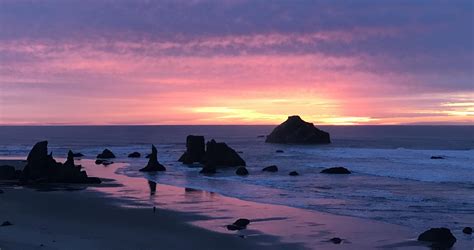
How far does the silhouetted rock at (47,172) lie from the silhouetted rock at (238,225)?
21.7 metres

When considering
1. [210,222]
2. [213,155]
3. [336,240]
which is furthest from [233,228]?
[213,155]

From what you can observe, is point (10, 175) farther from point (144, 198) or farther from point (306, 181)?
point (306, 181)

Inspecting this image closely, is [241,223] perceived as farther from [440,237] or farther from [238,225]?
[440,237]

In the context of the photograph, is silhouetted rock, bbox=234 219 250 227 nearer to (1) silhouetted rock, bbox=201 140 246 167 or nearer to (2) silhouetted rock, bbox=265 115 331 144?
(1) silhouetted rock, bbox=201 140 246 167

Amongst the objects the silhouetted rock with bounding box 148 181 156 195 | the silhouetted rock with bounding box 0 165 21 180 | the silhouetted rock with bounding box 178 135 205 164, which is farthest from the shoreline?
the silhouetted rock with bounding box 178 135 205 164

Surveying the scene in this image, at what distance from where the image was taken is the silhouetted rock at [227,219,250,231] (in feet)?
75.0

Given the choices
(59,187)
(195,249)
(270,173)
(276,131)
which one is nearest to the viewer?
(195,249)

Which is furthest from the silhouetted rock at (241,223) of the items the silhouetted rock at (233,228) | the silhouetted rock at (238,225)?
the silhouetted rock at (233,228)

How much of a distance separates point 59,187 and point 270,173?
808 inches

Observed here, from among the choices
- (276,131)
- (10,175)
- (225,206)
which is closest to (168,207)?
(225,206)

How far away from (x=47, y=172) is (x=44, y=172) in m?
0.23

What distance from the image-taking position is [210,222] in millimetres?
24656

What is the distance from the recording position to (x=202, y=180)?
45688 mm

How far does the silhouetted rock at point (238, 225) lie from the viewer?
22.8 metres
